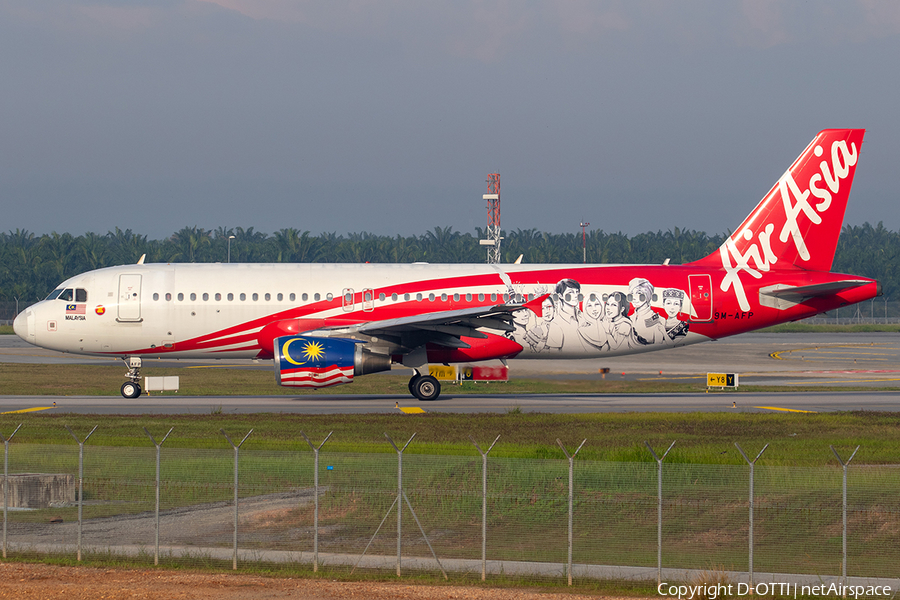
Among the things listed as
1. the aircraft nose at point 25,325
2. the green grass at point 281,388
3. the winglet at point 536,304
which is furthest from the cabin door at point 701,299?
the aircraft nose at point 25,325

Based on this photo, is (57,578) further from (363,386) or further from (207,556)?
(363,386)

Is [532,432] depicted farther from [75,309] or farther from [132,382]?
[75,309]

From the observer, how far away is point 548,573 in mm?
13680

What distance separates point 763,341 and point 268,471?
66.6 metres

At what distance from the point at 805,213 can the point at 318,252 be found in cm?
11598

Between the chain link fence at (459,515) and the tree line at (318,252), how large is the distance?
284ft

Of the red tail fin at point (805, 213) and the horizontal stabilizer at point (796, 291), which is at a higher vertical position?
the red tail fin at point (805, 213)

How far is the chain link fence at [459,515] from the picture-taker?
14.3 meters

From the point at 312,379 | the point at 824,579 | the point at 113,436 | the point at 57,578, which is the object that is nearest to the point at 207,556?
A: the point at 57,578

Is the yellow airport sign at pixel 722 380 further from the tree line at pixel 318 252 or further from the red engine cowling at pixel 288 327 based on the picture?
the tree line at pixel 318 252

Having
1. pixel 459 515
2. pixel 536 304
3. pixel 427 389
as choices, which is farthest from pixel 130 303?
pixel 459 515

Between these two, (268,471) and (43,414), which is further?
(43,414)

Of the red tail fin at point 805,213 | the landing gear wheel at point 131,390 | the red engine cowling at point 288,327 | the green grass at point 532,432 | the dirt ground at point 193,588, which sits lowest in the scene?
the dirt ground at point 193,588

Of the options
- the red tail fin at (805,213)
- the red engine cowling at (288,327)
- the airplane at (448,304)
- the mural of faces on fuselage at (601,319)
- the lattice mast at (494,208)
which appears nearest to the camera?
the red engine cowling at (288,327)
